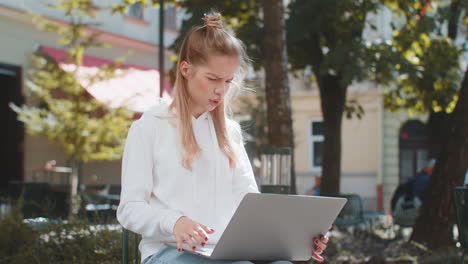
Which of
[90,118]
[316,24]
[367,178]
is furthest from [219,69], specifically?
[367,178]

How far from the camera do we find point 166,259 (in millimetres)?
2439

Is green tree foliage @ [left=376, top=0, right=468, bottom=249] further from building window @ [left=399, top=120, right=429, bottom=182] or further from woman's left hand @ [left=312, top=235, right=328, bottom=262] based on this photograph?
building window @ [left=399, top=120, right=429, bottom=182]

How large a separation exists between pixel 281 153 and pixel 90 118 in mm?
7203

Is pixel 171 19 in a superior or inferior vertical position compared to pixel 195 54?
superior

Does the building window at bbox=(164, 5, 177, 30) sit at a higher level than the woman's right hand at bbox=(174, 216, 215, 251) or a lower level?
higher

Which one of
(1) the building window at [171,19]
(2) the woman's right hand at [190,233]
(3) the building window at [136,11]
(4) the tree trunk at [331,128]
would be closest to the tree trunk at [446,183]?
(4) the tree trunk at [331,128]

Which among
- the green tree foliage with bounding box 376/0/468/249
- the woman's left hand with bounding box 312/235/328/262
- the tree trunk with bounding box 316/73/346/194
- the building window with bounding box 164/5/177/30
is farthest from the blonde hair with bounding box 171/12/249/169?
the building window with bounding box 164/5/177/30

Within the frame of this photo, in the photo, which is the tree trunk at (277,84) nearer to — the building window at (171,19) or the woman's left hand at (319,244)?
the woman's left hand at (319,244)

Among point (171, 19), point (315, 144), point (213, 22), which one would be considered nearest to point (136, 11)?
point (171, 19)

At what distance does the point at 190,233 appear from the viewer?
2.29m

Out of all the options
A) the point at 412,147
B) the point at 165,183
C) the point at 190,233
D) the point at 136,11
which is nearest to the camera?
the point at 190,233

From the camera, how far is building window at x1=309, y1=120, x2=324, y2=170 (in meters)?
24.6

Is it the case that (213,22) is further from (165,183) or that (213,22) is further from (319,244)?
(319,244)

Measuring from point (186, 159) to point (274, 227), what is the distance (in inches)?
16.9
